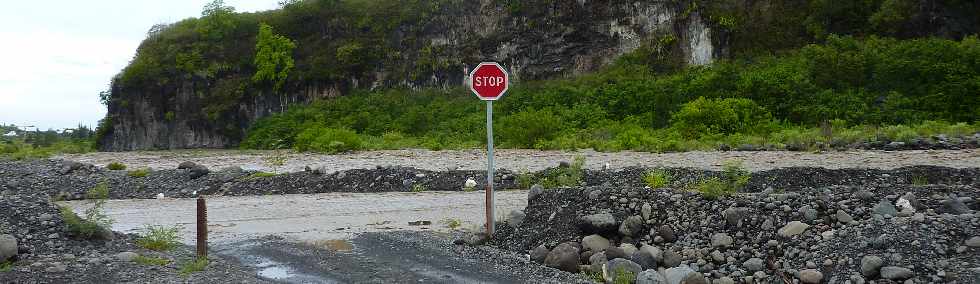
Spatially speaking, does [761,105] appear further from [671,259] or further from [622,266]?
[622,266]

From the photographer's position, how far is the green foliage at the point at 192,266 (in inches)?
312

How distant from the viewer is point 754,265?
716 centimetres

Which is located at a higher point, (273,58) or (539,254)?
(273,58)

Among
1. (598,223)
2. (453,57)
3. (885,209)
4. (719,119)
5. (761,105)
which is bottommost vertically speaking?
(598,223)

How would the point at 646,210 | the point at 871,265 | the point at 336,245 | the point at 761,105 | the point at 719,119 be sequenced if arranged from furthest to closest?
the point at 761,105, the point at 719,119, the point at 336,245, the point at 646,210, the point at 871,265

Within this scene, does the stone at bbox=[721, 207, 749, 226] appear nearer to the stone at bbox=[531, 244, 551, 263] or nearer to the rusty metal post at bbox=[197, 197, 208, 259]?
the stone at bbox=[531, 244, 551, 263]

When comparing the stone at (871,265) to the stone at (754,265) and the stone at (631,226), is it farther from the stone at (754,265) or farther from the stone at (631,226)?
the stone at (631,226)

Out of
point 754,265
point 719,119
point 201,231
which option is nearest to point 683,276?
point 754,265

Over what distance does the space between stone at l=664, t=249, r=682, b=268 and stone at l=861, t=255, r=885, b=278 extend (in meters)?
1.80

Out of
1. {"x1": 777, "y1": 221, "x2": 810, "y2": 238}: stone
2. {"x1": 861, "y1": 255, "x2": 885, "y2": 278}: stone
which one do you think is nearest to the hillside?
{"x1": 777, "y1": 221, "x2": 810, "y2": 238}: stone

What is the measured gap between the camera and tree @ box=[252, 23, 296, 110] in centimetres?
6125

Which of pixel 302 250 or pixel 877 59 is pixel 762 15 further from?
pixel 302 250

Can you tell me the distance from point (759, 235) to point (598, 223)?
1.77m

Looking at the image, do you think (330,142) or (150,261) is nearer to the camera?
(150,261)
